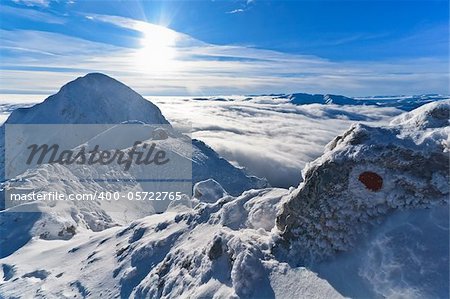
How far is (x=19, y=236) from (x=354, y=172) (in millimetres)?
37464

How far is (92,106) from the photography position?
347 ft

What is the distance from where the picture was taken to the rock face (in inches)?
530

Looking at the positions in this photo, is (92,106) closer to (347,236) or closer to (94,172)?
(94,172)

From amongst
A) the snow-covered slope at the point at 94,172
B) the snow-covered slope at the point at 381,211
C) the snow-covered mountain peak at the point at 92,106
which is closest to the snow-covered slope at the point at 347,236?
the snow-covered slope at the point at 381,211

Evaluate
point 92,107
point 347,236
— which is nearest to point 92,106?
point 92,107

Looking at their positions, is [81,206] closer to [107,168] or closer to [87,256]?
[107,168]

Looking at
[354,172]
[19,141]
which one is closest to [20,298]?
[354,172]

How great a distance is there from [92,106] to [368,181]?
103 meters

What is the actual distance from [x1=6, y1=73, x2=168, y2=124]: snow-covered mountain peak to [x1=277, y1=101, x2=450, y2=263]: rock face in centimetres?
9699

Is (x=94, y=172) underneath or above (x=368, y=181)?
underneath

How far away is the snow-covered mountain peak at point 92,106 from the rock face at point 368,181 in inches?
3819

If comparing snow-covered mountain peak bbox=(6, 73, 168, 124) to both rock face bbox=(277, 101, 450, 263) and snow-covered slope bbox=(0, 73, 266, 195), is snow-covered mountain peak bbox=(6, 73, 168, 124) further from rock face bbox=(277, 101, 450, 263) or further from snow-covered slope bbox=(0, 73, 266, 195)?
rock face bbox=(277, 101, 450, 263)

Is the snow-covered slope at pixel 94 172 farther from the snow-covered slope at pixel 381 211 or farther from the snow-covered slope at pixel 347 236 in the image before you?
the snow-covered slope at pixel 381 211

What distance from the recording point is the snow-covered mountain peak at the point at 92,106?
104 m
